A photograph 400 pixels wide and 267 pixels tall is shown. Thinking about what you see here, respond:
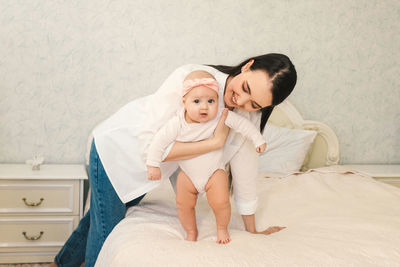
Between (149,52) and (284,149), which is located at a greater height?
(149,52)

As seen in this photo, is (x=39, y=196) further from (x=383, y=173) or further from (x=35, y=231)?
(x=383, y=173)

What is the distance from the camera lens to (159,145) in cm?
125

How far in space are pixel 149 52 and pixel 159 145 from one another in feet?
4.82

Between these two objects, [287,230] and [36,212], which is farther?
[36,212]

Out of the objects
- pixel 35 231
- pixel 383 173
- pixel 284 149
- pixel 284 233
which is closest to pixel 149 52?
pixel 284 149

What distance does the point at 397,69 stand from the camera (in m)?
3.08

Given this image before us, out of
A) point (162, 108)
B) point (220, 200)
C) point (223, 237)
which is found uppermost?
point (162, 108)

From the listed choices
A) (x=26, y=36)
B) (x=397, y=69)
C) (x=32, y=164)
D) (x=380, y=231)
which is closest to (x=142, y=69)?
(x=26, y=36)

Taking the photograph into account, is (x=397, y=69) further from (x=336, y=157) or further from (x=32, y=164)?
(x=32, y=164)

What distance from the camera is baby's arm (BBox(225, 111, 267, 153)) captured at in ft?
4.32

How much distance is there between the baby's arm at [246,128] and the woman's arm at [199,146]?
0.03m

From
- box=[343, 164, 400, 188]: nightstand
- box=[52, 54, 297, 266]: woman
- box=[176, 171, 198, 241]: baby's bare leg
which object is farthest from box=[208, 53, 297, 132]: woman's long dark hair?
box=[343, 164, 400, 188]: nightstand

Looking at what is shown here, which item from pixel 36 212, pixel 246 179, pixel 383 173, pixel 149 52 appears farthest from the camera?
pixel 383 173

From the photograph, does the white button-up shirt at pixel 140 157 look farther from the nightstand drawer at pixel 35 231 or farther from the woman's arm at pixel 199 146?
the nightstand drawer at pixel 35 231
